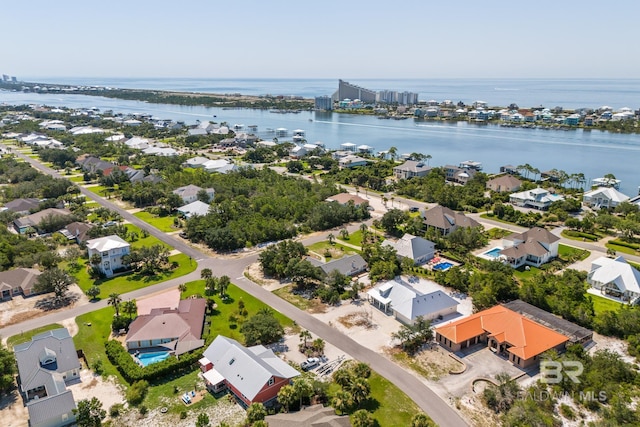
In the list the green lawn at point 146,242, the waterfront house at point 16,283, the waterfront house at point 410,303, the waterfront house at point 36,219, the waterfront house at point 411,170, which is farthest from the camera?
the waterfront house at point 411,170

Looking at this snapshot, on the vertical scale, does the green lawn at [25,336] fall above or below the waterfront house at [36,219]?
below

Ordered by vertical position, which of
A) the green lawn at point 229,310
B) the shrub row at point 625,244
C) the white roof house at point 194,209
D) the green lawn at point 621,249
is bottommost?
the green lawn at point 229,310

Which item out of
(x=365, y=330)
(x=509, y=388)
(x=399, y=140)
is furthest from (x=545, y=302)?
(x=399, y=140)

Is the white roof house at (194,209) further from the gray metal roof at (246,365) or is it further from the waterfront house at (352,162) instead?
the waterfront house at (352,162)

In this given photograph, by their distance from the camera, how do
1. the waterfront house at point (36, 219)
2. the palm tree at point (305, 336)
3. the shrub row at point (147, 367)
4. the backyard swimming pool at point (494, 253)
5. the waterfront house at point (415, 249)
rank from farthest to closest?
the waterfront house at point (36, 219) < the backyard swimming pool at point (494, 253) < the waterfront house at point (415, 249) < the palm tree at point (305, 336) < the shrub row at point (147, 367)

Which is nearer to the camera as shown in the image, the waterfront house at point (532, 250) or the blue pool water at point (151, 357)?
Result: the blue pool water at point (151, 357)

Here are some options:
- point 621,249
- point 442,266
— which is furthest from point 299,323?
point 621,249

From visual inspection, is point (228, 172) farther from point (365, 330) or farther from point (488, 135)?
point (488, 135)

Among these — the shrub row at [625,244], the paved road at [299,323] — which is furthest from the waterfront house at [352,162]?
the shrub row at [625,244]
